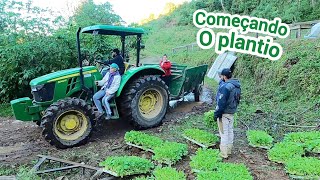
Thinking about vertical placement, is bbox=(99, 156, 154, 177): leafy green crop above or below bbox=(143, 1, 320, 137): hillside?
below

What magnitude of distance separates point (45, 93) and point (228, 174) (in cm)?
355

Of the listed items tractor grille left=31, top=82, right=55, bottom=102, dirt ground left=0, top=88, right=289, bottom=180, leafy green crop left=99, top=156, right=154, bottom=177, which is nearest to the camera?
leafy green crop left=99, top=156, right=154, bottom=177

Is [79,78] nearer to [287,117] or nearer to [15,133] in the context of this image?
[15,133]

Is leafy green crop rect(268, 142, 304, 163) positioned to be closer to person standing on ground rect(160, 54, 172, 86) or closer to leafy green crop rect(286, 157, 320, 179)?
leafy green crop rect(286, 157, 320, 179)

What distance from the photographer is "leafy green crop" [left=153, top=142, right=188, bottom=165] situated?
4523 millimetres

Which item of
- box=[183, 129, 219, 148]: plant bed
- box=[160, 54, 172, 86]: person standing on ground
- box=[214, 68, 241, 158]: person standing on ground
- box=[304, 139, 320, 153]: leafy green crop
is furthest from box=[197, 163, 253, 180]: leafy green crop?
box=[160, 54, 172, 86]: person standing on ground

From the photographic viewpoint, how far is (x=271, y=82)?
9266 mm

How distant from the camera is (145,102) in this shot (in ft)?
22.0

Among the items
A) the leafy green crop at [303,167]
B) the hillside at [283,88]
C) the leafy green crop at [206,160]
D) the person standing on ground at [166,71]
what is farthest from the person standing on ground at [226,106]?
the person standing on ground at [166,71]

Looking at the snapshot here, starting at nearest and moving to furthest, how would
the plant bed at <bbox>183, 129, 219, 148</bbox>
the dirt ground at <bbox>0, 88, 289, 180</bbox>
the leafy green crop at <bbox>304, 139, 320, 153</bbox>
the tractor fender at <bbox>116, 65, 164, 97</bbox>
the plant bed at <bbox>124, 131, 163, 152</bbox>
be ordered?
the dirt ground at <bbox>0, 88, 289, 180</bbox>, the leafy green crop at <bbox>304, 139, 320, 153</bbox>, the plant bed at <bbox>124, 131, 163, 152</bbox>, the plant bed at <bbox>183, 129, 219, 148</bbox>, the tractor fender at <bbox>116, 65, 164, 97</bbox>

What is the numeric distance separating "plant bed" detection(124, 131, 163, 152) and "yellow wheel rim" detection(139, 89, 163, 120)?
4.14ft

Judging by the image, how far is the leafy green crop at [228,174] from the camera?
385 cm

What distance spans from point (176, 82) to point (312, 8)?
1674 centimetres

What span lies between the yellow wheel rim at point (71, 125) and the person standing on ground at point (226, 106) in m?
2.42
